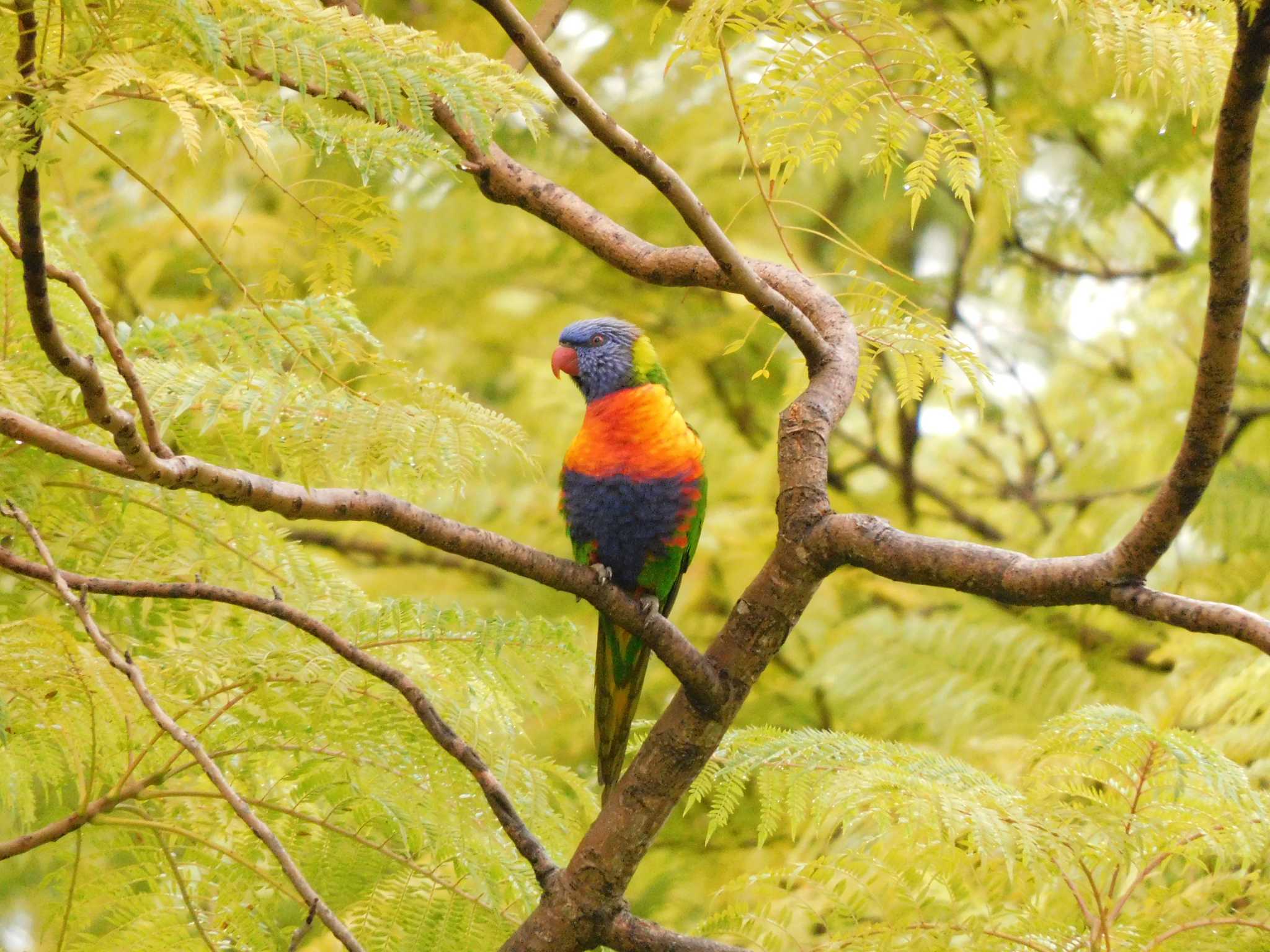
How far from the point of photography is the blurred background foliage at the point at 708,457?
164 centimetres

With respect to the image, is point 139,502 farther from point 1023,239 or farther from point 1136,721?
point 1023,239

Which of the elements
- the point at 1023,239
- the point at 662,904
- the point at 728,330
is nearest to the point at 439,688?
the point at 662,904

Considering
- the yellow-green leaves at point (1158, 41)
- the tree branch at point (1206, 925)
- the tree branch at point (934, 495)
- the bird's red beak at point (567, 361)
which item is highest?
the yellow-green leaves at point (1158, 41)

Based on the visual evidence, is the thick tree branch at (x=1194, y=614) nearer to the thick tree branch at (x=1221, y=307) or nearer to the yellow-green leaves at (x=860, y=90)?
the thick tree branch at (x=1221, y=307)

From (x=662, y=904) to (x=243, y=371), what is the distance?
101 inches

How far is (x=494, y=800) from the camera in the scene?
62.6 inches

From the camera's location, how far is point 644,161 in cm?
142

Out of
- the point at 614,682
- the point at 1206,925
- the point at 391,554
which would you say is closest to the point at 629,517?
the point at 614,682

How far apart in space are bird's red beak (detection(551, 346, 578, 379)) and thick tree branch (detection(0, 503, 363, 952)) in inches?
61.9

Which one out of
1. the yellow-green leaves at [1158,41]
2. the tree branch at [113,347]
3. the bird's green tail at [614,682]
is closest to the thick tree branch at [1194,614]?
the yellow-green leaves at [1158,41]

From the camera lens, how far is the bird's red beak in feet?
9.44

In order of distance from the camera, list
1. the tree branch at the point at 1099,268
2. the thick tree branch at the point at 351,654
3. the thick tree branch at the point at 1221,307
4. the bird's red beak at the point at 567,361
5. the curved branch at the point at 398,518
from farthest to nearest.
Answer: the tree branch at the point at 1099,268 < the bird's red beak at the point at 567,361 < the thick tree branch at the point at 351,654 < the curved branch at the point at 398,518 < the thick tree branch at the point at 1221,307

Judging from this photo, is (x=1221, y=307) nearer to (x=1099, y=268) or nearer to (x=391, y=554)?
(x=1099, y=268)

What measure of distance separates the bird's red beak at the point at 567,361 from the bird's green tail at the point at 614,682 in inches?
30.9
